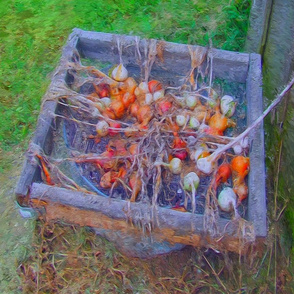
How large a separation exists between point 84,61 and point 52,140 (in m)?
0.64

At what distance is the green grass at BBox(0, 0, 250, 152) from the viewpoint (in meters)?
3.36

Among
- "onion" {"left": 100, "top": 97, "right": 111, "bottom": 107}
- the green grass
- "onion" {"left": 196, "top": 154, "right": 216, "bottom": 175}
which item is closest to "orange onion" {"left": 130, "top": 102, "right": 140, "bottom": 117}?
"onion" {"left": 100, "top": 97, "right": 111, "bottom": 107}

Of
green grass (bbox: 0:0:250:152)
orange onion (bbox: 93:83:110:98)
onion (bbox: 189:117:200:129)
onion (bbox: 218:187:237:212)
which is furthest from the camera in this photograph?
green grass (bbox: 0:0:250:152)

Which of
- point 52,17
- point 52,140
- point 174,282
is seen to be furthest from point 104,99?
point 52,17

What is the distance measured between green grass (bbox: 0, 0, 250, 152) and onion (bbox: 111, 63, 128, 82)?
42.6 inches

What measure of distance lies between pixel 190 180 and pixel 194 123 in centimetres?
35

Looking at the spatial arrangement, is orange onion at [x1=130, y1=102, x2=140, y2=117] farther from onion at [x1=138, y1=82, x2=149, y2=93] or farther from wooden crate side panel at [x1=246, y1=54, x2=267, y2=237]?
wooden crate side panel at [x1=246, y1=54, x2=267, y2=237]

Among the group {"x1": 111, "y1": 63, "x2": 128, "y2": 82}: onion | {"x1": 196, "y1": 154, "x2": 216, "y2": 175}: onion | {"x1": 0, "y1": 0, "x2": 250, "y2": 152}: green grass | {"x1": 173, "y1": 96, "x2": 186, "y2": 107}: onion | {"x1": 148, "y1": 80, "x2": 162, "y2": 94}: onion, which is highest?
{"x1": 111, "y1": 63, "x2": 128, "y2": 82}: onion

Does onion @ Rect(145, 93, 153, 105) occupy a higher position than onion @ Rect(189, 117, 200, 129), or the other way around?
onion @ Rect(145, 93, 153, 105)

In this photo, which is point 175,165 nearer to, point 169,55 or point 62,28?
point 169,55

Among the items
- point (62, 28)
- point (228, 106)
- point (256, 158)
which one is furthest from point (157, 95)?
point (62, 28)

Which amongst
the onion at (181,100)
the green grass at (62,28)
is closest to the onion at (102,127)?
the onion at (181,100)

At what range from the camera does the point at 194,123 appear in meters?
2.20

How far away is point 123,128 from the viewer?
2215mm
